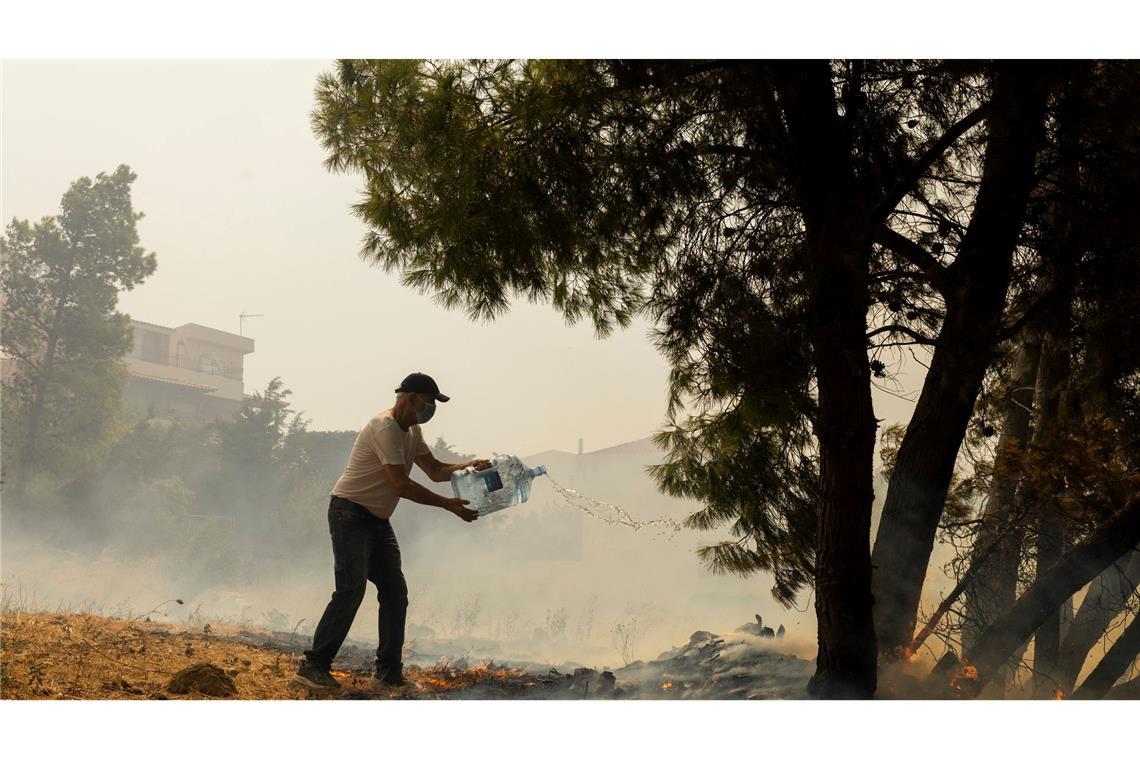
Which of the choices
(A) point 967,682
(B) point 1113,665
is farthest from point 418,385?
(B) point 1113,665

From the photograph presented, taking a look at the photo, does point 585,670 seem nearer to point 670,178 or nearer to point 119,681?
point 119,681

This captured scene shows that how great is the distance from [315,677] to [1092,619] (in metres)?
3.86

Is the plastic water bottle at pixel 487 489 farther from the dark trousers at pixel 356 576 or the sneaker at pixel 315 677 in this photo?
the sneaker at pixel 315 677

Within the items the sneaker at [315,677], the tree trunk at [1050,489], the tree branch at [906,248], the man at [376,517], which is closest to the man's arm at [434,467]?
the man at [376,517]

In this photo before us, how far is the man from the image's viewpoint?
403 centimetres

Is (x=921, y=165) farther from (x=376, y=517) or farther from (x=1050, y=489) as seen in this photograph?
(x=376, y=517)

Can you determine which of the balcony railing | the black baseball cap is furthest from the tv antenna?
the black baseball cap

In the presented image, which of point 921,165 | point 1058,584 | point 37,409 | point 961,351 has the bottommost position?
point 1058,584

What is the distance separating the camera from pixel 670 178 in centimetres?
457

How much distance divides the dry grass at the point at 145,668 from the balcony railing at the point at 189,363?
66.9 inches

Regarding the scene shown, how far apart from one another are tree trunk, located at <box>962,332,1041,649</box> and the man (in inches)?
95.9

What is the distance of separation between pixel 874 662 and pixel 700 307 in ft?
5.61

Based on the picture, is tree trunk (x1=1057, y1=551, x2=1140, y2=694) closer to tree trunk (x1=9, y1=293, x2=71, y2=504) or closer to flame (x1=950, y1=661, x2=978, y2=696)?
flame (x1=950, y1=661, x2=978, y2=696)

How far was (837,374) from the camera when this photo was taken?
13.9 ft
